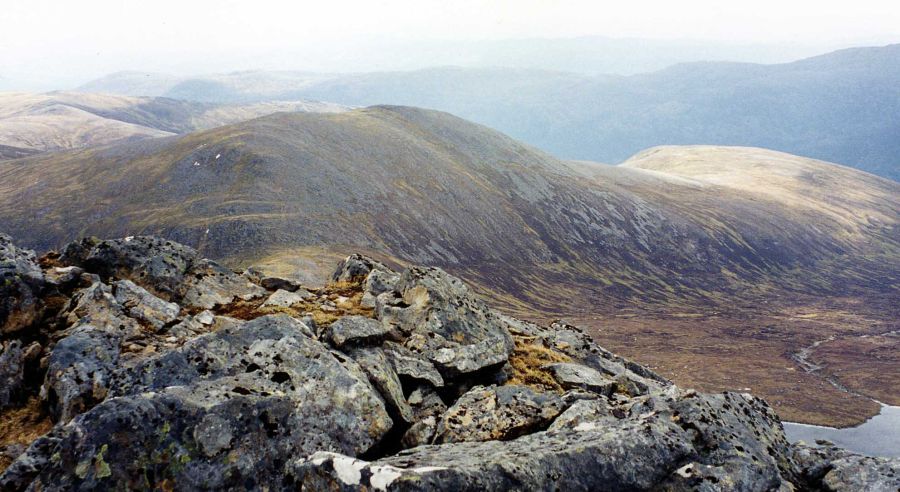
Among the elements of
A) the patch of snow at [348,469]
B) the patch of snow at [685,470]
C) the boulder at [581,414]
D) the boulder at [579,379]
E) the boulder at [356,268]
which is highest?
the patch of snow at [348,469]

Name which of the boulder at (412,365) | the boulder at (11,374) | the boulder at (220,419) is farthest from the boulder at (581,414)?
the boulder at (11,374)

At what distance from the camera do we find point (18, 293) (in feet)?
51.6

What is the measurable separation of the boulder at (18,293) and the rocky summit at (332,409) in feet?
0.15

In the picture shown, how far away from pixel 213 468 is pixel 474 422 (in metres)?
5.10

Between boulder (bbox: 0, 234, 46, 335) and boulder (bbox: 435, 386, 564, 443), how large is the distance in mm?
10621

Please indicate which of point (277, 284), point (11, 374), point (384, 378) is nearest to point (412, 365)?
point (384, 378)

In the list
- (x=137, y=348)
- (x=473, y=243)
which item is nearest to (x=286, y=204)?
(x=473, y=243)

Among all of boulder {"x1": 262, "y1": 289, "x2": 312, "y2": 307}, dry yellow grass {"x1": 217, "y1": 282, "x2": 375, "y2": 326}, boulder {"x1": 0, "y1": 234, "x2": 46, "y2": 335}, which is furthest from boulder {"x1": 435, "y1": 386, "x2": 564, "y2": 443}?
boulder {"x1": 0, "y1": 234, "x2": 46, "y2": 335}

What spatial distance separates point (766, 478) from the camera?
39.2 feet

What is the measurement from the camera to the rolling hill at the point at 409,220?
114594 mm

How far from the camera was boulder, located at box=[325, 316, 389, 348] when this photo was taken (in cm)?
1530

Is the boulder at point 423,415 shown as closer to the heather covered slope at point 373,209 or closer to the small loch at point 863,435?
the small loch at point 863,435

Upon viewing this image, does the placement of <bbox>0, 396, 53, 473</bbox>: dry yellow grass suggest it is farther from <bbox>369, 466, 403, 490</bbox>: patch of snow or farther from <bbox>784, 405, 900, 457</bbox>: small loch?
<bbox>784, 405, 900, 457</bbox>: small loch

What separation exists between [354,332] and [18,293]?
8.32 meters
